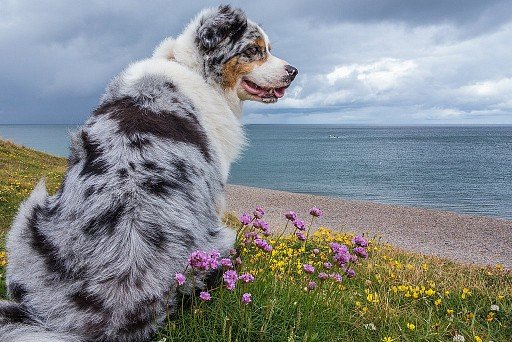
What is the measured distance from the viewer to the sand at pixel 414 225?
23.2m

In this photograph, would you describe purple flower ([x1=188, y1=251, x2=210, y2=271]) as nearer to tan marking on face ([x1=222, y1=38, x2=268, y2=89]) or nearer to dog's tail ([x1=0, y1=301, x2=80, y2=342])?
dog's tail ([x1=0, y1=301, x2=80, y2=342])

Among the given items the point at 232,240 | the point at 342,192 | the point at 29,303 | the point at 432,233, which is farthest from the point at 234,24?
the point at 342,192

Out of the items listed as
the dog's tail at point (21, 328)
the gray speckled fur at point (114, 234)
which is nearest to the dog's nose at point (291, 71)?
the gray speckled fur at point (114, 234)

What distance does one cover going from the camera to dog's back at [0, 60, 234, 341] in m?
3.25

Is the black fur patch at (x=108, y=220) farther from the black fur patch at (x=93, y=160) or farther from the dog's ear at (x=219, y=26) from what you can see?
the dog's ear at (x=219, y=26)

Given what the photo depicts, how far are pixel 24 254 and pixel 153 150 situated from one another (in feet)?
4.28

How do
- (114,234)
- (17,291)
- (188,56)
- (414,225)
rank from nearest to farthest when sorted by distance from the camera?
(114,234)
(17,291)
(188,56)
(414,225)

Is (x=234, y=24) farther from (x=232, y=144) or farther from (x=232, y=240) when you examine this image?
(x=232, y=240)

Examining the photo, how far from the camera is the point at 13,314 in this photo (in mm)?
3553

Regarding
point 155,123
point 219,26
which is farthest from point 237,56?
point 155,123

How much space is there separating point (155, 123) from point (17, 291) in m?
1.64

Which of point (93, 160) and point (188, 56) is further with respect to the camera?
point (188, 56)

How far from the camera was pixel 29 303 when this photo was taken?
11.9 ft

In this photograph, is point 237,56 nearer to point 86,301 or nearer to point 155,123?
point 155,123
